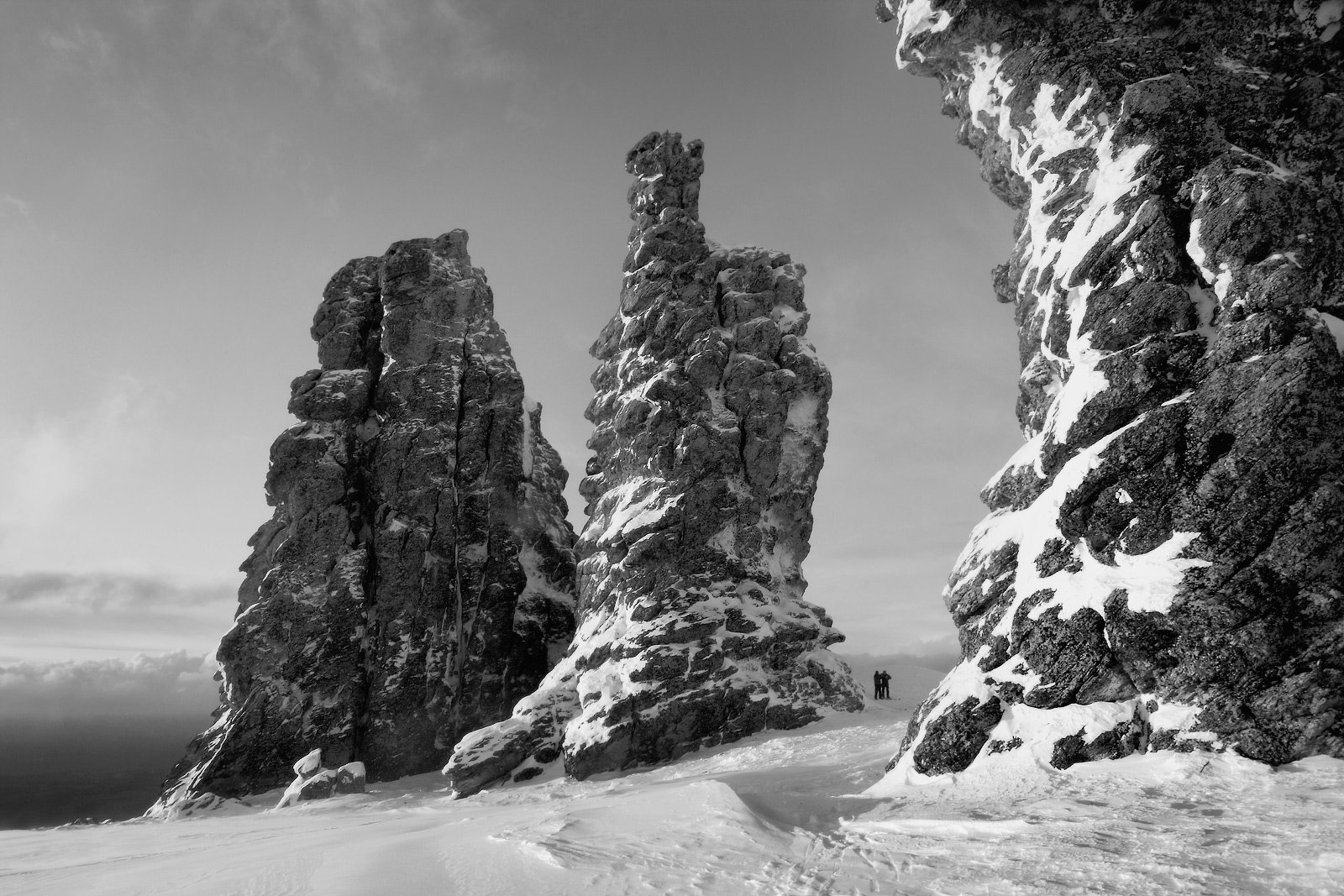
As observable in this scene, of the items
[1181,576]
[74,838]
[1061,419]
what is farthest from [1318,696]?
[74,838]

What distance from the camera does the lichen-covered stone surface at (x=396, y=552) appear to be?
3762 centimetres

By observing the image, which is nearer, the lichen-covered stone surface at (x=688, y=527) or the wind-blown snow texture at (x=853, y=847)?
the wind-blown snow texture at (x=853, y=847)

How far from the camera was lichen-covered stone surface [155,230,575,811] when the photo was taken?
37625 mm

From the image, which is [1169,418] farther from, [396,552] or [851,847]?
[396,552]

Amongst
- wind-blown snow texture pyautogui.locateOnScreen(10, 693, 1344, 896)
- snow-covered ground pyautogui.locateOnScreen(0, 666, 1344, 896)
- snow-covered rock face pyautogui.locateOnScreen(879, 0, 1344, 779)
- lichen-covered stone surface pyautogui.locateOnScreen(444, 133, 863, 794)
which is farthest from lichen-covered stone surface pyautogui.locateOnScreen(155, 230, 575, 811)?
snow-covered rock face pyautogui.locateOnScreen(879, 0, 1344, 779)

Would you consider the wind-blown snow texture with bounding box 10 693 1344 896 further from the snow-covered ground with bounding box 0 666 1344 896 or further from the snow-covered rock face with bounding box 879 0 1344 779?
the snow-covered rock face with bounding box 879 0 1344 779

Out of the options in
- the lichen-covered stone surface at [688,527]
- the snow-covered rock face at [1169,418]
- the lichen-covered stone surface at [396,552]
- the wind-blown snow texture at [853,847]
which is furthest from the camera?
the lichen-covered stone surface at [396,552]

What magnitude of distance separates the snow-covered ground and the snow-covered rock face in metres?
1.37

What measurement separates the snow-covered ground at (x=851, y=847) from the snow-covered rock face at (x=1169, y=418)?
1.37 metres

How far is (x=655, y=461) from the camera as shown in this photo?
114ft

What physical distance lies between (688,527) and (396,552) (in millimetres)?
19281

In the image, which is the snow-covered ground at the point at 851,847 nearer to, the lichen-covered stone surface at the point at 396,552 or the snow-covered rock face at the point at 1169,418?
the snow-covered rock face at the point at 1169,418

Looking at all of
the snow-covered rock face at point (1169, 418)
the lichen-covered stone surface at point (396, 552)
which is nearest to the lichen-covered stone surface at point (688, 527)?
the lichen-covered stone surface at point (396, 552)

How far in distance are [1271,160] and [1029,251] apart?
6520mm
